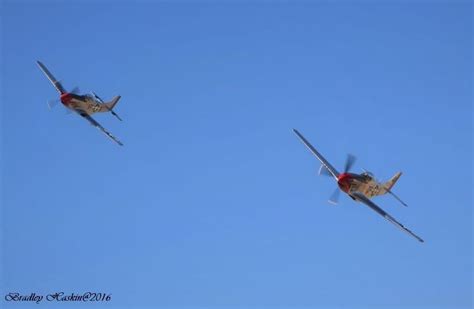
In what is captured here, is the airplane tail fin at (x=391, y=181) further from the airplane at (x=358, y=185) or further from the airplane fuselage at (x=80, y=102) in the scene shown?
the airplane fuselage at (x=80, y=102)

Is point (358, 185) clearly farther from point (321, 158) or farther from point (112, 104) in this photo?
point (112, 104)

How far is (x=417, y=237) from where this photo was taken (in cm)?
5588

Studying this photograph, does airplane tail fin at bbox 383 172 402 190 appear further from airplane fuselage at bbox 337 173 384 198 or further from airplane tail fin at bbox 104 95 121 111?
airplane tail fin at bbox 104 95 121 111

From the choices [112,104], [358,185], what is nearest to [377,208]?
[358,185]

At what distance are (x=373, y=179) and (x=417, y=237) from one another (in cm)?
954

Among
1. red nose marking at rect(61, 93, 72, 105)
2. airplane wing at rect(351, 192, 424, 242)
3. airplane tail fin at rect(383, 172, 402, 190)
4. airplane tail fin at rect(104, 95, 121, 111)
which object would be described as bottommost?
airplane wing at rect(351, 192, 424, 242)

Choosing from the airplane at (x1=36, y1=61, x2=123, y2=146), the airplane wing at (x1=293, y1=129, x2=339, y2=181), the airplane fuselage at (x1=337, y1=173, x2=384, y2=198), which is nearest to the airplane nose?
the airplane at (x1=36, y1=61, x2=123, y2=146)

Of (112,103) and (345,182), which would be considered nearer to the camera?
(345,182)

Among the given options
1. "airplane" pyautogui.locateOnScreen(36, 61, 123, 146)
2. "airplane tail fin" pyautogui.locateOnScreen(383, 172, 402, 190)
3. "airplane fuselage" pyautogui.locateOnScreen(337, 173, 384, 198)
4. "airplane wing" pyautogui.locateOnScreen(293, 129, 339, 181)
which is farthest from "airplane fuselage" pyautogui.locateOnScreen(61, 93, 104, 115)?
"airplane tail fin" pyautogui.locateOnScreen(383, 172, 402, 190)

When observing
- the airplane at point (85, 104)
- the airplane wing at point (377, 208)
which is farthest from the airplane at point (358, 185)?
the airplane at point (85, 104)

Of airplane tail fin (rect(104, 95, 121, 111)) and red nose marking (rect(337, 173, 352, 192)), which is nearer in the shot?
red nose marking (rect(337, 173, 352, 192))

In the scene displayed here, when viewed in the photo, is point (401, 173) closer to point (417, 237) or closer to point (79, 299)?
point (417, 237)

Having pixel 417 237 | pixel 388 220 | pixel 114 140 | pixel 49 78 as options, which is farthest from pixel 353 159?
pixel 49 78

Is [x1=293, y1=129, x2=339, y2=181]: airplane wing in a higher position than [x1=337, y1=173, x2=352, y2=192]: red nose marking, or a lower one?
higher
